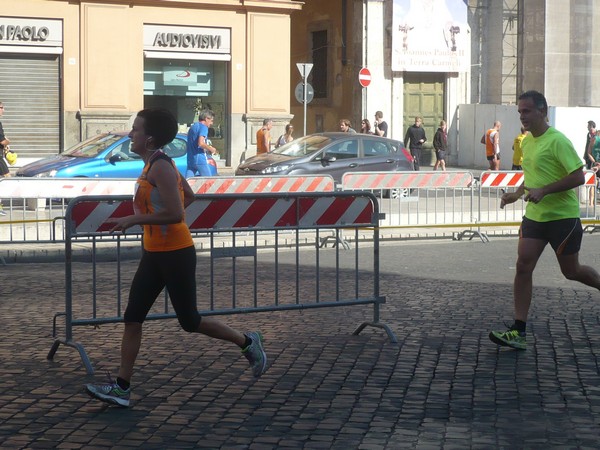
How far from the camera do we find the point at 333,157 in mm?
25094

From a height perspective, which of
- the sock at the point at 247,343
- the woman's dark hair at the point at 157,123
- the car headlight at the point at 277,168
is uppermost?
the woman's dark hair at the point at 157,123

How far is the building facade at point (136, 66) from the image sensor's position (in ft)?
A: 103

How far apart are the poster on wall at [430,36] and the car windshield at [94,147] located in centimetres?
1733

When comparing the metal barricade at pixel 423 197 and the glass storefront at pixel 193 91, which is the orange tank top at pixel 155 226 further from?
the glass storefront at pixel 193 91

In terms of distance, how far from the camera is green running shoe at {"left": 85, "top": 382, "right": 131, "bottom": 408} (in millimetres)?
7059

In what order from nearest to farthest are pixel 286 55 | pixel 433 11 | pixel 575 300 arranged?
pixel 575 300 → pixel 286 55 → pixel 433 11

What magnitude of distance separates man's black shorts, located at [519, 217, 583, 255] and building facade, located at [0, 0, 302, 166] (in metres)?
23.9

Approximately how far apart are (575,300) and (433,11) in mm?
29387

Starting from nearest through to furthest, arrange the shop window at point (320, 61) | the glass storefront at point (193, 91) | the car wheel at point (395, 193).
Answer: the car wheel at point (395, 193)
the glass storefront at point (193, 91)
the shop window at point (320, 61)

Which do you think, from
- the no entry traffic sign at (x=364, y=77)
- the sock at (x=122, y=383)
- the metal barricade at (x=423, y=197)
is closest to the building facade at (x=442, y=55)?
→ the no entry traffic sign at (x=364, y=77)

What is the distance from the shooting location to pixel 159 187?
23.3 feet

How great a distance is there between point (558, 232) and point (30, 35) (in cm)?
2424

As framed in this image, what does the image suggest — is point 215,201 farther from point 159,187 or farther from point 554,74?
point 554,74

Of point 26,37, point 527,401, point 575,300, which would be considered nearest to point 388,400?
point 527,401
